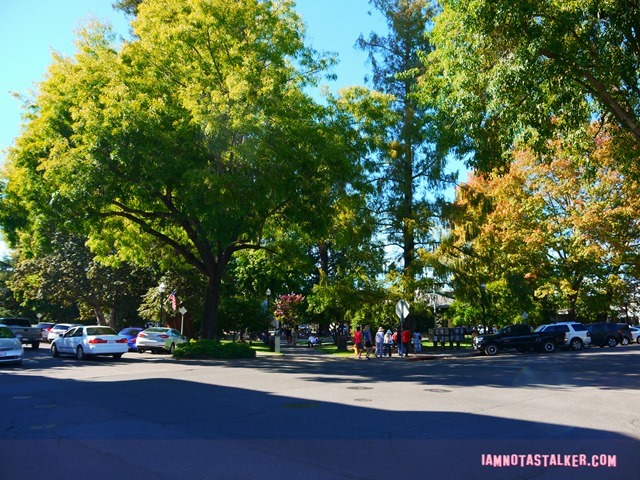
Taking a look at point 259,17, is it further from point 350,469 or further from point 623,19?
point 350,469

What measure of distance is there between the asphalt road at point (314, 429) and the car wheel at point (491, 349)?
18.2m

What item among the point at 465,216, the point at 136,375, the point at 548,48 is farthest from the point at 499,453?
the point at 465,216

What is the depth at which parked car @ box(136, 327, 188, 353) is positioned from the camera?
3081 cm

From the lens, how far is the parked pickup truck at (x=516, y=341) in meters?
33.7

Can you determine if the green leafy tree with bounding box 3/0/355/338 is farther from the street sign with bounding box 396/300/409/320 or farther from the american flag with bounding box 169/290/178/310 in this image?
the american flag with bounding box 169/290/178/310

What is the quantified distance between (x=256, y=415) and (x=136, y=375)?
8709mm

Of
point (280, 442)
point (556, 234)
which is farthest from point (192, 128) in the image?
point (556, 234)

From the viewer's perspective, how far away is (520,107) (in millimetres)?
15969

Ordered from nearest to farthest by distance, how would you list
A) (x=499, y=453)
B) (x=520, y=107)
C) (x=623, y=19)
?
1. (x=499, y=453)
2. (x=623, y=19)
3. (x=520, y=107)

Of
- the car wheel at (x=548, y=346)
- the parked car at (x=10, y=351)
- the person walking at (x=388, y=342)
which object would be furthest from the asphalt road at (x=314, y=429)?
the car wheel at (x=548, y=346)

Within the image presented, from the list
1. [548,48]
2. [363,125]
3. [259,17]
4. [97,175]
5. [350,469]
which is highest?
[259,17]

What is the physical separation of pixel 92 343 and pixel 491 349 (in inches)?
911

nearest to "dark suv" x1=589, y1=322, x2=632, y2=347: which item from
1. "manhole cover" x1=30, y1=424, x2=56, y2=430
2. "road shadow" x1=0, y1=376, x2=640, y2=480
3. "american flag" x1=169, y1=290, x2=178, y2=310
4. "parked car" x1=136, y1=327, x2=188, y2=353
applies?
"parked car" x1=136, y1=327, x2=188, y2=353

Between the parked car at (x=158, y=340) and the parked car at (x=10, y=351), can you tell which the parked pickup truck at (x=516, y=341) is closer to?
the parked car at (x=158, y=340)
